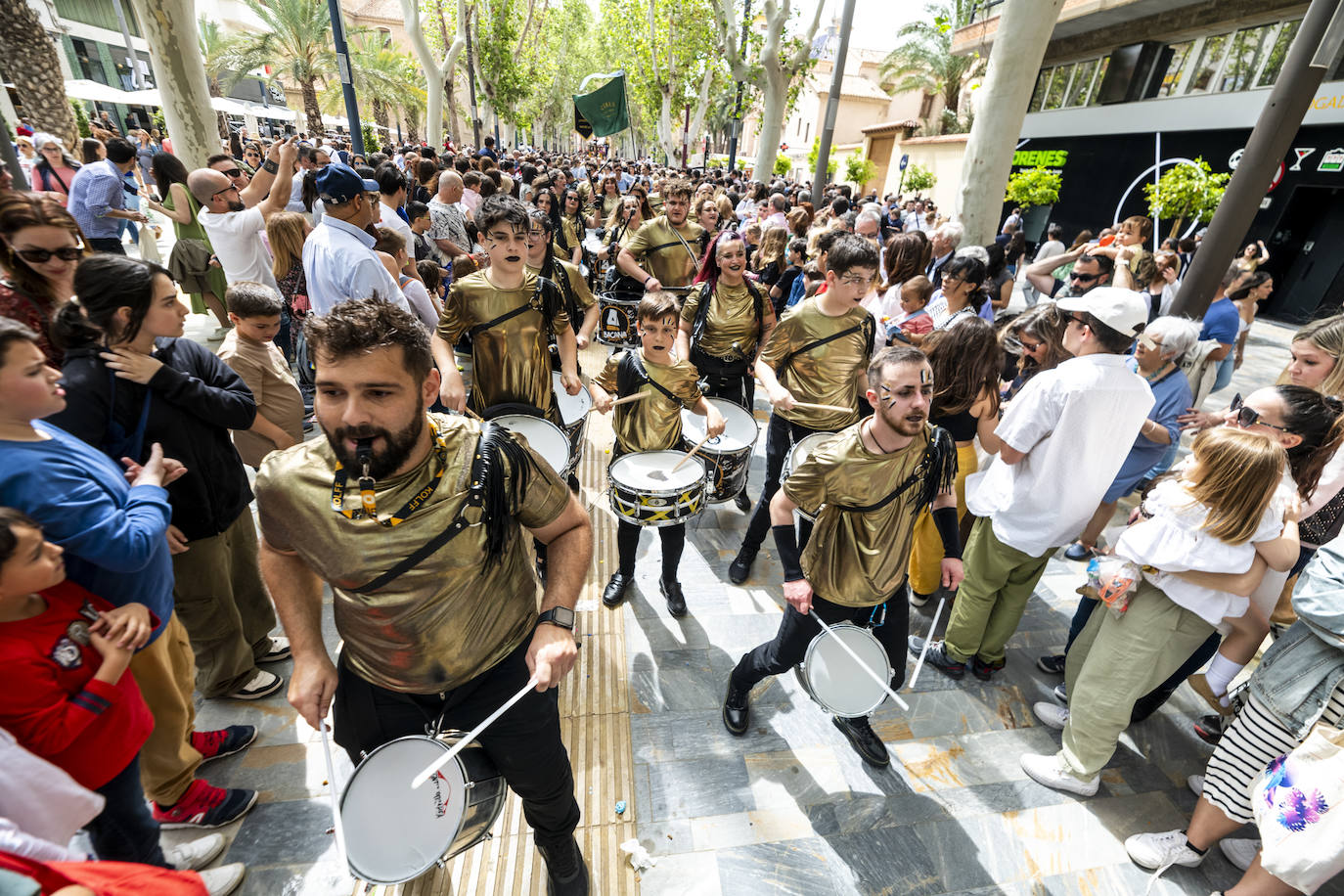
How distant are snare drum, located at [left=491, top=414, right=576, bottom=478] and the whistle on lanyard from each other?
1.66m

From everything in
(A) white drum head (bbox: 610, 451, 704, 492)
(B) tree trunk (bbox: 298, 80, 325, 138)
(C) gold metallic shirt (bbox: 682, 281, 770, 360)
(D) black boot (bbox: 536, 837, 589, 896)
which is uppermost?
(B) tree trunk (bbox: 298, 80, 325, 138)

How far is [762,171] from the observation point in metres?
17.3

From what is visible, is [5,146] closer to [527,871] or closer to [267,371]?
[267,371]

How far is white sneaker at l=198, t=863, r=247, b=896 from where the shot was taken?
224cm

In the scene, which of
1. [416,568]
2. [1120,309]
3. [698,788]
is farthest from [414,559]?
[1120,309]

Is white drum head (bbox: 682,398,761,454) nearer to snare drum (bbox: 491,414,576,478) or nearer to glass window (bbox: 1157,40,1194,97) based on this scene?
snare drum (bbox: 491,414,576,478)

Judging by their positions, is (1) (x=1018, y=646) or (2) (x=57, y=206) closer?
(2) (x=57, y=206)

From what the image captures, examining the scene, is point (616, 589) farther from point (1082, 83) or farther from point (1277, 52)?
point (1082, 83)

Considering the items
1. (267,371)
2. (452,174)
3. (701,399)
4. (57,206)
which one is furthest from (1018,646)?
(452,174)

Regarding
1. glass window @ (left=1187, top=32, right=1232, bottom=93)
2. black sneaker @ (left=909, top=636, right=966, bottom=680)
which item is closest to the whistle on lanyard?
black sneaker @ (left=909, top=636, right=966, bottom=680)

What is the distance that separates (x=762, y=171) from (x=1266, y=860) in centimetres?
1799

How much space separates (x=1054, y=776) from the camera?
2.93m

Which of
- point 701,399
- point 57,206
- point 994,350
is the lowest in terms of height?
point 701,399

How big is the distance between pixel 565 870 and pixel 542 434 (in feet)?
→ 6.84
